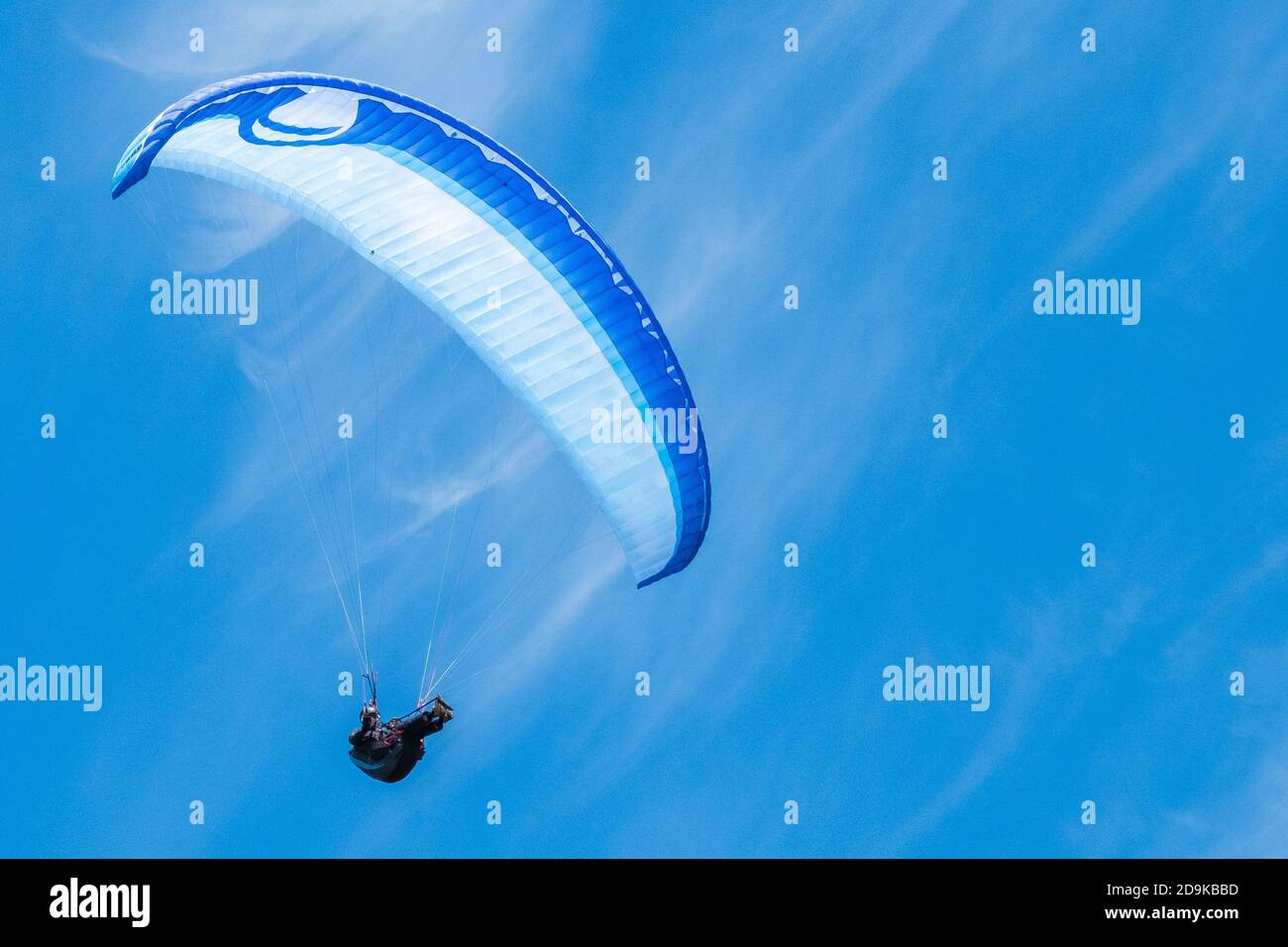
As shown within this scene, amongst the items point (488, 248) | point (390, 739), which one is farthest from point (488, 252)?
point (390, 739)

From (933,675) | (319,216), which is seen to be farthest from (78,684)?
(933,675)

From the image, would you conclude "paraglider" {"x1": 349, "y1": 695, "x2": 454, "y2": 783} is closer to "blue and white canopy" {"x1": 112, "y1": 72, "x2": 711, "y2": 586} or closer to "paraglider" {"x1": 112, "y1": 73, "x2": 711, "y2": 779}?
"paraglider" {"x1": 112, "y1": 73, "x2": 711, "y2": 779}

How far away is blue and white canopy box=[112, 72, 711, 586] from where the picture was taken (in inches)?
1121

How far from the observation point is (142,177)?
85.8 feet

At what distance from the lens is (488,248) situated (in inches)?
1129

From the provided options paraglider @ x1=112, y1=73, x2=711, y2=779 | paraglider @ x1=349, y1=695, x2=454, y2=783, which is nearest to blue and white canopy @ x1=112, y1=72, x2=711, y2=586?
paraglider @ x1=112, y1=73, x2=711, y2=779

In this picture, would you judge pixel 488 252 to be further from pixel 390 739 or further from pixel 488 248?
pixel 390 739

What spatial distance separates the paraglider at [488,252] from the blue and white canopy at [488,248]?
0.05 ft

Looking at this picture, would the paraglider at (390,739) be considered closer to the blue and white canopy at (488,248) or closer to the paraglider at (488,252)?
the paraglider at (488,252)

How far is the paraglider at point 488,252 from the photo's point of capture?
2847 cm

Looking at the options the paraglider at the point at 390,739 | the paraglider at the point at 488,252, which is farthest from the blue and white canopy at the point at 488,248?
the paraglider at the point at 390,739

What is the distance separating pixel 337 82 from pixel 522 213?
2.66 meters
